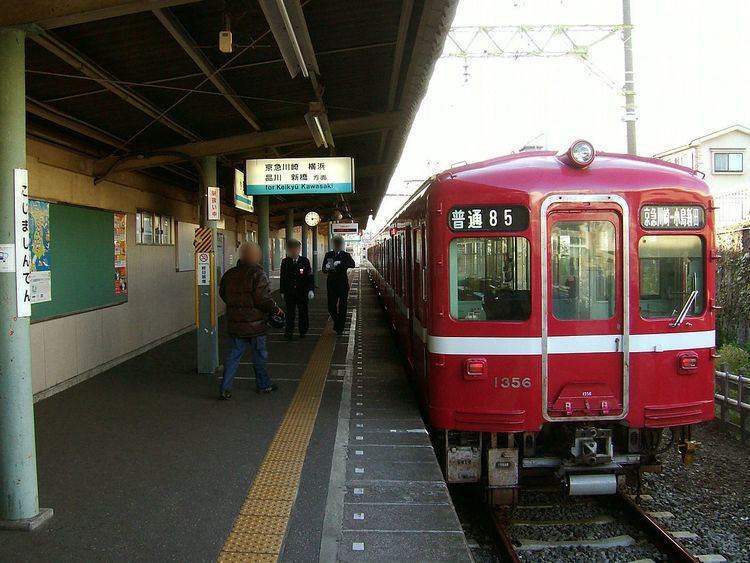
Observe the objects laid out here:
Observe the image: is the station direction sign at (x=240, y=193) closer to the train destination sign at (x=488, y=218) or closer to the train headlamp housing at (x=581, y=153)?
the train destination sign at (x=488, y=218)

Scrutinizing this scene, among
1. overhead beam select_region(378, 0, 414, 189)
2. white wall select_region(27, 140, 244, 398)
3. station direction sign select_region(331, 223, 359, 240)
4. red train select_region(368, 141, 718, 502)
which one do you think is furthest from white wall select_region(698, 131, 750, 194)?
red train select_region(368, 141, 718, 502)

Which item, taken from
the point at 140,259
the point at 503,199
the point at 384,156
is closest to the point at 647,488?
the point at 503,199

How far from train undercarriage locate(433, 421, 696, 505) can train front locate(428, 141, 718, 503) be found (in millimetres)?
11

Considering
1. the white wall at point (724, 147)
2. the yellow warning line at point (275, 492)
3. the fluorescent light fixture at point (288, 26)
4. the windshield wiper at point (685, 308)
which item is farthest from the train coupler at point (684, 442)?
the white wall at point (724, 147)

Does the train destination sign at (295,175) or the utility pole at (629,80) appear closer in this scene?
the train destination sign at (295,175)

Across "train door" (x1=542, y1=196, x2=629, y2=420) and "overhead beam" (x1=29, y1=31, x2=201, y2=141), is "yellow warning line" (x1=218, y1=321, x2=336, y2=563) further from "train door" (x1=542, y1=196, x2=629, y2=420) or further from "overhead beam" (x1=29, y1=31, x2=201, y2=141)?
"overhead beam" (x1=29, y1=31, x2=201, y2=141)

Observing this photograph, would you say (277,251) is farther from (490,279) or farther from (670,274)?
(670,274)

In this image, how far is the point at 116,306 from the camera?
27.6 feet

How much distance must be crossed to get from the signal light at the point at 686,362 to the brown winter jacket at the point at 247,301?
12.7ft

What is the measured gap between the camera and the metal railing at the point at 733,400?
23.4 ft

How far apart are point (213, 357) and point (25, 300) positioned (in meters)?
4.69

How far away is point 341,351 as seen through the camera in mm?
9969

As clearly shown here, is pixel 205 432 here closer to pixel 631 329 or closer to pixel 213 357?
pixel 213 357

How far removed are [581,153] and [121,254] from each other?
21.4 ft
